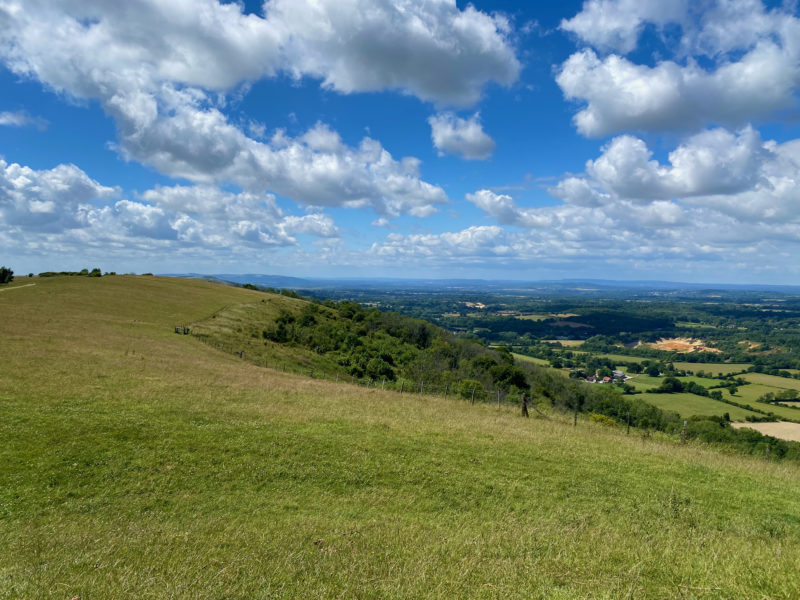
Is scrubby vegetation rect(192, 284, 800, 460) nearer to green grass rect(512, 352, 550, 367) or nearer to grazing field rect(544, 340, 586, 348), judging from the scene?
green grass rect(512, 352, 550, 367)

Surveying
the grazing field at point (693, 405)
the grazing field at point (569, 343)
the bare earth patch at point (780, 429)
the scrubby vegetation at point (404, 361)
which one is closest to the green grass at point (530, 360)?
the scrubby vegetation at point (404, 361)

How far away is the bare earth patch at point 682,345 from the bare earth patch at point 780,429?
11441cm

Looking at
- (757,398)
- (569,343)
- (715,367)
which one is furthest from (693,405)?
(569,343)

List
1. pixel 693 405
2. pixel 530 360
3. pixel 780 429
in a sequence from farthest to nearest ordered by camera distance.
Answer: pixel 530 360 → pixel 693 405 → pixel 780 429

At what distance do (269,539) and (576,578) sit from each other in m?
6.48

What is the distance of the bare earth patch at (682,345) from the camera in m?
166

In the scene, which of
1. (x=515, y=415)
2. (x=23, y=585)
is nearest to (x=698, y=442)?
(x=515, y=415)

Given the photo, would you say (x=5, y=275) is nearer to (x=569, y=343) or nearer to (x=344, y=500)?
(x=344, y=500)

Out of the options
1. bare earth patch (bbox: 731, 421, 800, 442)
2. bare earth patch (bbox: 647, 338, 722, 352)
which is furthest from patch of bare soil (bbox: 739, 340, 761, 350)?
bare earth patch (bbox: 731, 421, 800, 442)

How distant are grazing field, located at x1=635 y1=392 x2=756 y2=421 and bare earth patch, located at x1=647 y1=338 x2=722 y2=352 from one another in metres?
94.1

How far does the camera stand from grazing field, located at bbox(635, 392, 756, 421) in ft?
237

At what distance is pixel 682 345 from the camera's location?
182m

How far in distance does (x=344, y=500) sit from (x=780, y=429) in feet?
253

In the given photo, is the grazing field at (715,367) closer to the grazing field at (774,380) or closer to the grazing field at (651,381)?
the grazing field at (774,380)
